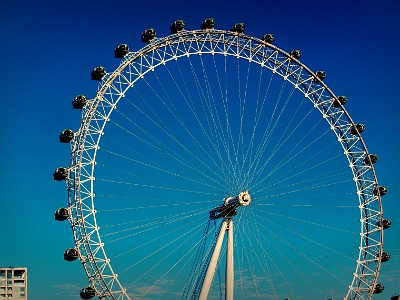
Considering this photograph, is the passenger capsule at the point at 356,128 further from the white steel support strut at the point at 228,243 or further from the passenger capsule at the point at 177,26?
the passenger capsule at the point at 177,26

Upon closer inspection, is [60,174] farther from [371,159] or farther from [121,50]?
[371,159]

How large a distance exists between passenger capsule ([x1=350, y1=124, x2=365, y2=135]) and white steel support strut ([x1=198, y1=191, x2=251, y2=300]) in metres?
13.4

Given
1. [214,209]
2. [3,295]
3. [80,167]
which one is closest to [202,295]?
[214,209]

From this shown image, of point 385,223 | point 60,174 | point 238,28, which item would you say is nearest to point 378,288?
point 385,223

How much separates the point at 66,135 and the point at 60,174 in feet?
6.69

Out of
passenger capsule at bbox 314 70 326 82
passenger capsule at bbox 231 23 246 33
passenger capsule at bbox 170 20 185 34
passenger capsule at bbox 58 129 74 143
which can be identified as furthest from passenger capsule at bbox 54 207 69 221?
passenger capsule at bbox 314 70 326 82

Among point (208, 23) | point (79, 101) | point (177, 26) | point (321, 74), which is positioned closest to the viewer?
point (79, 101)

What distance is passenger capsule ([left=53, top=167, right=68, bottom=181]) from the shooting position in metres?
26.6

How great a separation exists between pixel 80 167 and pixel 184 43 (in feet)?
34.1

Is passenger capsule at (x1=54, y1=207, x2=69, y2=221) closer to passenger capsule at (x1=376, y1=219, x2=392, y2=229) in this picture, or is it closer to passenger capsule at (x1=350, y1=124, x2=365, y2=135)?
passenger capsule at (x1=350, y1=124, x2=365, y2=135)

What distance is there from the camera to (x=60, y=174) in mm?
26562

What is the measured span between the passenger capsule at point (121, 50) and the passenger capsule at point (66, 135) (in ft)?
18.4

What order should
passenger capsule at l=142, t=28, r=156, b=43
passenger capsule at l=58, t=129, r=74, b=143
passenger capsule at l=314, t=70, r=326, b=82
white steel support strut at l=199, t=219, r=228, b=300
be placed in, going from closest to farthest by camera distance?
passenger capsule at l=58, t=129, r=74, b=143 → white steel support strut at l=199, t=219, r=228, b=300 → passenger capsule at l=142, t=28, r=156, b=43 → passenger capsule at l=314, t=70, r=326, b=82

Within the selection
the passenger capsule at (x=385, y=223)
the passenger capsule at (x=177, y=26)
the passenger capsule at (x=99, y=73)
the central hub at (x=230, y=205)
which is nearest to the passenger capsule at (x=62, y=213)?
the passenger capsule at (x=99, y=73)
